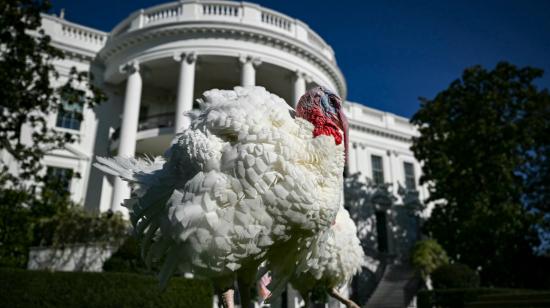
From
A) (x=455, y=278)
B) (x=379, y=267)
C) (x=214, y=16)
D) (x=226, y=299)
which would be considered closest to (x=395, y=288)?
(x=379, y=267)

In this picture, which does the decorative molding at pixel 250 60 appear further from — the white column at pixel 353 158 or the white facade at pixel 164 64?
the white column at pixel 353 158

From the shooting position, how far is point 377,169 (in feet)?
83.4

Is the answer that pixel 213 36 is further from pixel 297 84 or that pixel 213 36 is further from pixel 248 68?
pixel 297 84

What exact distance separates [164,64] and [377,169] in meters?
14.6

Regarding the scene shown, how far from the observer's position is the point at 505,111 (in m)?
16.1

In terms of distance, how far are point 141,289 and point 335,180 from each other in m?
6.96

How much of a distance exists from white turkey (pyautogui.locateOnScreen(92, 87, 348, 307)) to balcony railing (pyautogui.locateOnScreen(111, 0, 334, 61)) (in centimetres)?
1432

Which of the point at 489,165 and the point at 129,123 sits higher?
the point at 129,123

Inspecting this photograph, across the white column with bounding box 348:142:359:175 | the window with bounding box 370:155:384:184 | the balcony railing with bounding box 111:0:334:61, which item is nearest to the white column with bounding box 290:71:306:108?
the balcony railing with bounding box 111:0:334:61

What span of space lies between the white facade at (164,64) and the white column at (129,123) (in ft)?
0.13

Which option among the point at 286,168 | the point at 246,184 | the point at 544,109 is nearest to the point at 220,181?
Answer: the point at 246,184

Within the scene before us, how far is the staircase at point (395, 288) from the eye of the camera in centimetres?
1655

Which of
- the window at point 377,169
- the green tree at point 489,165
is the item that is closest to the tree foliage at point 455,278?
the green tree at point 489,165

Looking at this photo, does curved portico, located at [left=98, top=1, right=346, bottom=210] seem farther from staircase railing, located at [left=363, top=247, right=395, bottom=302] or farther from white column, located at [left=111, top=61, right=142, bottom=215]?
staircase railing, located at [left=363, top=247, right=395, bottom=302]
